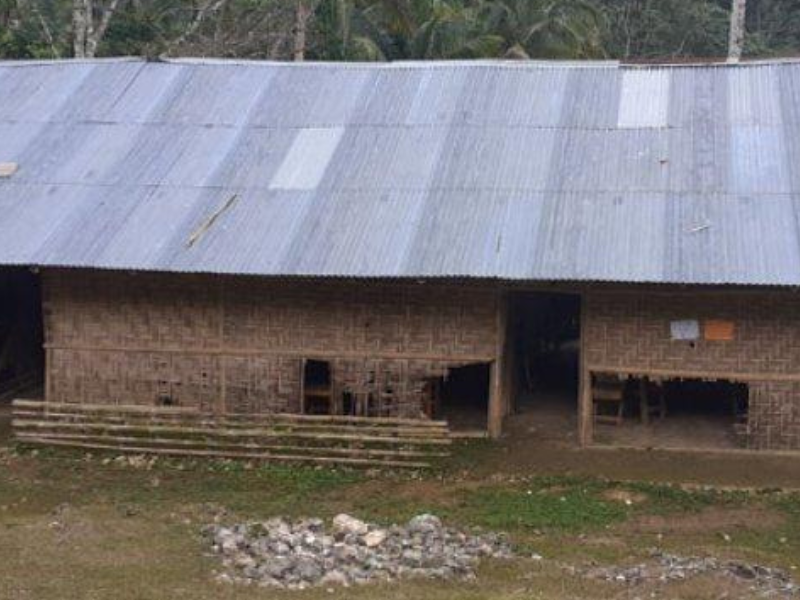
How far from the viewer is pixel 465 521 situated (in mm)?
12055

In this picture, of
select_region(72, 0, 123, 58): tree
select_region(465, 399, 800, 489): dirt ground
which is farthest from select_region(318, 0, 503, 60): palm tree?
select_region(465, 399, 800, 489): dirt ground

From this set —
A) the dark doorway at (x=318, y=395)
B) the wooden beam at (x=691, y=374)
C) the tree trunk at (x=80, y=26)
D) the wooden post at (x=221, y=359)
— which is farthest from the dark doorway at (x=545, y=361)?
the tree trunk at (x=80, y=26)

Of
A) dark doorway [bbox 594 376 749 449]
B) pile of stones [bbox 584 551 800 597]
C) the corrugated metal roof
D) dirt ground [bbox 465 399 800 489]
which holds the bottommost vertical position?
pile of stones [bbox 584 551 800 597]

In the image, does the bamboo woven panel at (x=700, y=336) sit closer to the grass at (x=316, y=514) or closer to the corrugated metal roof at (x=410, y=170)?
the corrugated metal roof at (x=410, y=170)

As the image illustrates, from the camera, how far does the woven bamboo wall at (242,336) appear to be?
14711 mm

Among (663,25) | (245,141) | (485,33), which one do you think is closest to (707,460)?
(245,141)

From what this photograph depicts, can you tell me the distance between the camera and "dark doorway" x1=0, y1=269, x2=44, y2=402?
714 inches

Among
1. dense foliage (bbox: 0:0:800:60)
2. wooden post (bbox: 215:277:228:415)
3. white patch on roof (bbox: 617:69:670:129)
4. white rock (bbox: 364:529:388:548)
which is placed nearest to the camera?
white rock (bbox: 364:529:388:548)

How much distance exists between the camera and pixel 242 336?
595 inches

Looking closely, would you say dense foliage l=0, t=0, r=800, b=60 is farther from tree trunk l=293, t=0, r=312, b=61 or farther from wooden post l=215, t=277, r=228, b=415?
wooden post l=215, t=277, r=228, b=415

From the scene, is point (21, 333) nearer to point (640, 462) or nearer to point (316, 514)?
point (316, 514)

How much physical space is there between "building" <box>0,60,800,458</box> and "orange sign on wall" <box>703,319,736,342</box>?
0.03 meters

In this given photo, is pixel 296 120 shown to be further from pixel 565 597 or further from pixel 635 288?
pixel 565 597

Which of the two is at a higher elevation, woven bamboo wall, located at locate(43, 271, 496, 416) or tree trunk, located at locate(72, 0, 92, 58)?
tree trunk, located at locate(72, 0, 92, 58)
